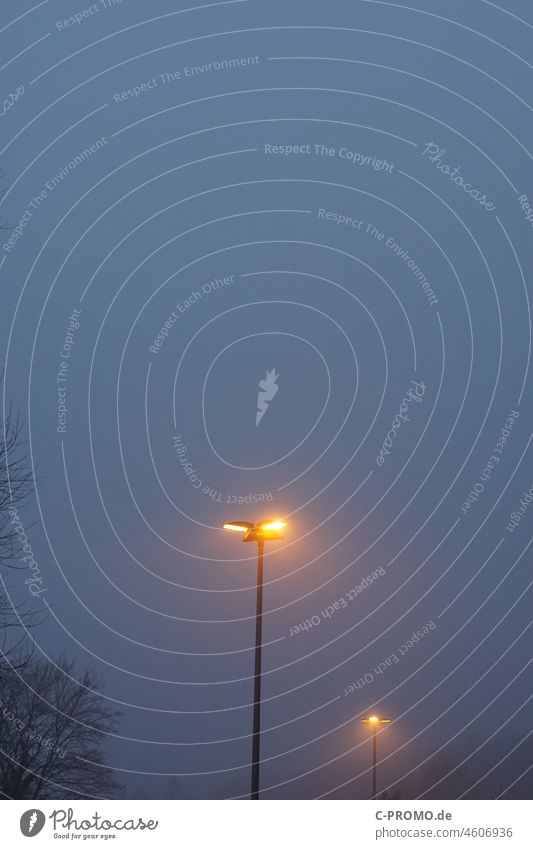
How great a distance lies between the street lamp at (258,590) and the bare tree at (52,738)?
827 cm

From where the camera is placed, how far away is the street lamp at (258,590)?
65.7 feet

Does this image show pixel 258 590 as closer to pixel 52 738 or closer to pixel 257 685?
pixel 257 685

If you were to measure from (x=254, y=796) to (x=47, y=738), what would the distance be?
10159 mm

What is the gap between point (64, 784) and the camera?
1206 inches

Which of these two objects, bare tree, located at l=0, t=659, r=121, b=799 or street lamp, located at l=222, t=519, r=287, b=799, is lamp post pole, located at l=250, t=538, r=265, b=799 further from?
bare tree, located at l=0, t=659, r=121, b=799

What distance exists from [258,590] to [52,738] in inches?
397

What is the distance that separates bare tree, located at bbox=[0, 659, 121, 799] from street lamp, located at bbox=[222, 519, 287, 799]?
326 inches

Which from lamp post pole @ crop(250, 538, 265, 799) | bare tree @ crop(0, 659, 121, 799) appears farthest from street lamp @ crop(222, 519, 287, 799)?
bare tree @ crop(0, 659, 121, 799)

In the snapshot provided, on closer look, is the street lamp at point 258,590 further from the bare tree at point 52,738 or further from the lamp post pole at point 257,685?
the bare tree at point 52,738

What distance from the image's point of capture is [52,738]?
28750mm

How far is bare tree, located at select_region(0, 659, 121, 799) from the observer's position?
2847 cm

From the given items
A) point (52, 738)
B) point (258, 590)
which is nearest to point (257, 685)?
point (258, 590)
